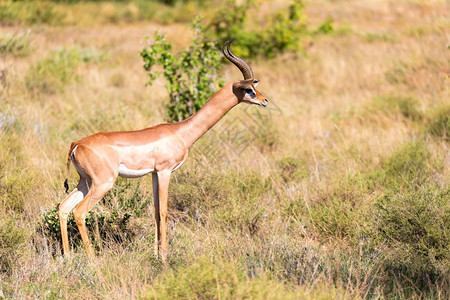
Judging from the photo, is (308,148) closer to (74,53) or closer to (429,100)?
(429,100)

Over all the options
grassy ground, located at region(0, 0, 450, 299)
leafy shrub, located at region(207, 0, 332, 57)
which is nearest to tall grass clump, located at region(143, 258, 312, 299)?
grassy ground, located at region(0, 0, 450, 299)

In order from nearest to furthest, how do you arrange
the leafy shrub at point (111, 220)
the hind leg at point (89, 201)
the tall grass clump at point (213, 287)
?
1. the tall grass clump at point (213, 287)
2. the hind leg at point (89, 201)
3. the leafy shrub at point (111, 220)

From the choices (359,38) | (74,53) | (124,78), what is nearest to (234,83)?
(124,78)

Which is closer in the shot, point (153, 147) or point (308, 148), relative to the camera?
point (153, 147)

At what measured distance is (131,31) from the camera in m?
20.2

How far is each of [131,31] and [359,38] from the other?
26.4ft

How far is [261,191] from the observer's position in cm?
662

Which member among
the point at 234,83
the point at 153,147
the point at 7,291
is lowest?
the point at 7,291

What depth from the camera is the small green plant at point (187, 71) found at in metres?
8.63

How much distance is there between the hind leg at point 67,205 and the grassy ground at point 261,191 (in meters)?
0.18

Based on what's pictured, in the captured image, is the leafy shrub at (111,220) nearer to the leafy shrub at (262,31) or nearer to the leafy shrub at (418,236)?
the leafy shrub at (418,236)

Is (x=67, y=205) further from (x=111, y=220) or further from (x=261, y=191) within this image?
(x=261, y=191)

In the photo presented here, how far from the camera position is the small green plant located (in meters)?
8.63

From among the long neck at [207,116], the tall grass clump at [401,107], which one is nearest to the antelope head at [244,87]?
the long neck at [207,116]
